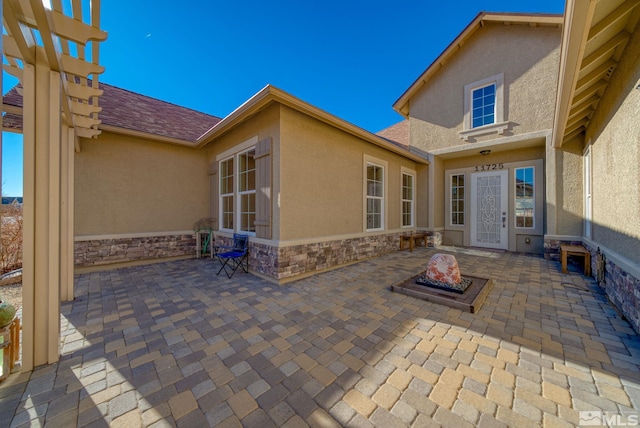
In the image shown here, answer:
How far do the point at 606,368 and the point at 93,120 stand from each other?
6561 mm

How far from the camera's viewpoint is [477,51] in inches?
282

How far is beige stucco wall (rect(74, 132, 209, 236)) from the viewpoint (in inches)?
203

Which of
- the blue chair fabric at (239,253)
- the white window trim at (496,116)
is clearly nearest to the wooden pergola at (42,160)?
the blue chair fabric at (239,253)

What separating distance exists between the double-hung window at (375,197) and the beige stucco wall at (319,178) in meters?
0.39

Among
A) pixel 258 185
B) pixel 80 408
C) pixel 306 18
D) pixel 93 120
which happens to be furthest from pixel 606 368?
pixel 306 18

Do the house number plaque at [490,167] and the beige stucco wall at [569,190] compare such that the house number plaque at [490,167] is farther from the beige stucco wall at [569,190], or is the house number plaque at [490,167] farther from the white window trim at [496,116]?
the beige stucco wall at [569,190]

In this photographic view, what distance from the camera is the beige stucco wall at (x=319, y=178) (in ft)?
14.2

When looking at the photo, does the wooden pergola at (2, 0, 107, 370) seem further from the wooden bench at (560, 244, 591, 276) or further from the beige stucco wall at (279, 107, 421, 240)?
the wooden bench at (560, 244, 591, 276)

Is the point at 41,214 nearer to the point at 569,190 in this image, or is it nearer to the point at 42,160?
the point at 42,160

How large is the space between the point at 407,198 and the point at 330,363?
258 inches

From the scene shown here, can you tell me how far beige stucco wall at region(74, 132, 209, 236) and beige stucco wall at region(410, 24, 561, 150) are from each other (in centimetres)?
709

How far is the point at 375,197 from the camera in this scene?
6418mm

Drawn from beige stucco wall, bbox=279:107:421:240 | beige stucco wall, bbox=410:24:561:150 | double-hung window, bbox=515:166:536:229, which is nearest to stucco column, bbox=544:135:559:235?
beige stucco wall, bbox=410:24:561:150

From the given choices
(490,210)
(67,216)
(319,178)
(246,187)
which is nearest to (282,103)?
(319,178)
